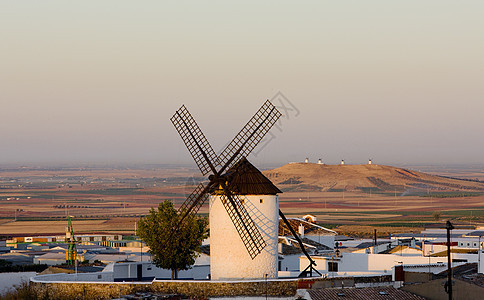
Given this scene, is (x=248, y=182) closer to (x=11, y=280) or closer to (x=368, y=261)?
(x=368, y=261)

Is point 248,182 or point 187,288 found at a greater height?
point 248,182

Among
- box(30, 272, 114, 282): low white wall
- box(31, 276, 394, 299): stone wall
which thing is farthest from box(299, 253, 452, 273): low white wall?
box(30, 272, 114, 282): low white wall

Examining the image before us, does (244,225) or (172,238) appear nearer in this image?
Result: (244,225)

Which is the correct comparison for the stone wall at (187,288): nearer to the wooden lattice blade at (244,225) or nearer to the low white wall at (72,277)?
the low white wall at (72,277)

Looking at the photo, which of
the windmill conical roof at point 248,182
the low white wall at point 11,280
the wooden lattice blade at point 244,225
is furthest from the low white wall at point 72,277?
the windmill conical roof at point 248,182

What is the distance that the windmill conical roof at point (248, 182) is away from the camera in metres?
42.5

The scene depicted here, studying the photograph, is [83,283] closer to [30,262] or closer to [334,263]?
[334,263]

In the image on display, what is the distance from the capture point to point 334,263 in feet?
163

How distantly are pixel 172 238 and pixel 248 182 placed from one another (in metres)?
6.97

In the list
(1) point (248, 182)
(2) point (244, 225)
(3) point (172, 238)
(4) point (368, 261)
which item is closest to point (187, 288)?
(2) point (244, 225)

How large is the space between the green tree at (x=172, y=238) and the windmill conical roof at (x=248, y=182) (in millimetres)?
4708

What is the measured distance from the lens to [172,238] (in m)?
47.9

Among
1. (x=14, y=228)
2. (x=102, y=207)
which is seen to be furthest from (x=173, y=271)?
(x=102, y=207)

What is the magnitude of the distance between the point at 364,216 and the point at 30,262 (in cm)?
10506
